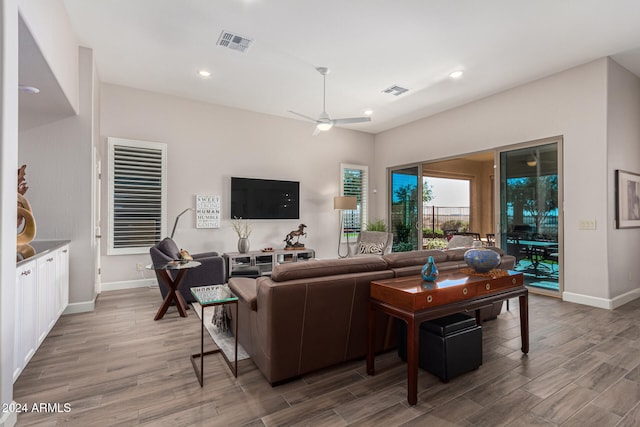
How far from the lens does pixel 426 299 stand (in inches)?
82.7

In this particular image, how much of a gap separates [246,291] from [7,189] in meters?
1.61

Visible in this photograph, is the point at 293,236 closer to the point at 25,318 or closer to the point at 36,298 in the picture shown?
the point at 36,298

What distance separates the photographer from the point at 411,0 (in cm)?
305

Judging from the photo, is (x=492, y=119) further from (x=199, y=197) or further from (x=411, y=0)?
(x=199, y=197)

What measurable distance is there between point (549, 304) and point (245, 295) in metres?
4.10

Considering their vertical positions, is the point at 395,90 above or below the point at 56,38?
above

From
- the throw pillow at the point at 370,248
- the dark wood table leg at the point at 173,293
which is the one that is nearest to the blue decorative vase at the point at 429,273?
the dark wood table leg at the point at 173,293

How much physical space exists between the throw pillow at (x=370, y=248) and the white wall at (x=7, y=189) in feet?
17.2

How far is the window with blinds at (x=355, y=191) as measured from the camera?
293 inches

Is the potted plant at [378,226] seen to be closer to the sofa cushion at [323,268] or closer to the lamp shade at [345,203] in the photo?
the lamp shade at [345,203]

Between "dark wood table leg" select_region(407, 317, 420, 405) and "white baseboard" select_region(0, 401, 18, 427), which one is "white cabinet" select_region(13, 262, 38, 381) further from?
"dark wood table leg" select_region(407, 317, 420, 405)

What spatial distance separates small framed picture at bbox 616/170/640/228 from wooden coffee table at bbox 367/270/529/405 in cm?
280

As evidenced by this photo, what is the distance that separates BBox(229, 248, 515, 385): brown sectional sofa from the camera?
7.20ft

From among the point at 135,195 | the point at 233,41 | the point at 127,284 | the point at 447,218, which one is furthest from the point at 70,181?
the point at 447,218
